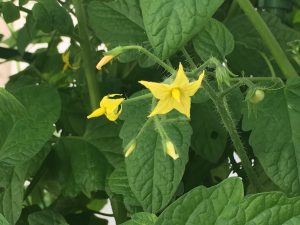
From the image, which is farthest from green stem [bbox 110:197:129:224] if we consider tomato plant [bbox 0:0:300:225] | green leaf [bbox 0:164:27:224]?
green leaf [bbox 0:164:27:224]

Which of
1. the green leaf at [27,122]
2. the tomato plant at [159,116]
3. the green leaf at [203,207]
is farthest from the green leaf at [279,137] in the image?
the green leaf at [27,122]

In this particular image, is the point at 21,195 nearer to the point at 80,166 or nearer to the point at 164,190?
the point at 80,166

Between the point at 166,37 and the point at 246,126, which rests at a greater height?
the point at 166,37

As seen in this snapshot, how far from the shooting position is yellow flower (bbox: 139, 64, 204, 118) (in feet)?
1.54

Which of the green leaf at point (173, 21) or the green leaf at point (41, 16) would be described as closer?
the green leaf at point (173, 21)

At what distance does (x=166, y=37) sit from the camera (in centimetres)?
50

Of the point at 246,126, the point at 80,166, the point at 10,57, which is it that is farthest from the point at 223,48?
the point at 10,57

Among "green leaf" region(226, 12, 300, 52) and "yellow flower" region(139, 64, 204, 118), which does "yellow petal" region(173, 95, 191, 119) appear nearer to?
"yellow flower" region(139, 64, 204, 118)

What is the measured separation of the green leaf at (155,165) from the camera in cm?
58

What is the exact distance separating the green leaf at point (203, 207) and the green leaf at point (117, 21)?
Result: 25cm

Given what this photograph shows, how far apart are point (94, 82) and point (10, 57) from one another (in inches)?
6.8

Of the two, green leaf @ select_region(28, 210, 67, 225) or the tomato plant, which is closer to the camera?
the tomato plant

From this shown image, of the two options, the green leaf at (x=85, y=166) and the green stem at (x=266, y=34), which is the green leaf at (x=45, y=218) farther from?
the green stem at (x=266, y=34)

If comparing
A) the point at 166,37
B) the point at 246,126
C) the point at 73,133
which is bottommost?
the point at 73,133
